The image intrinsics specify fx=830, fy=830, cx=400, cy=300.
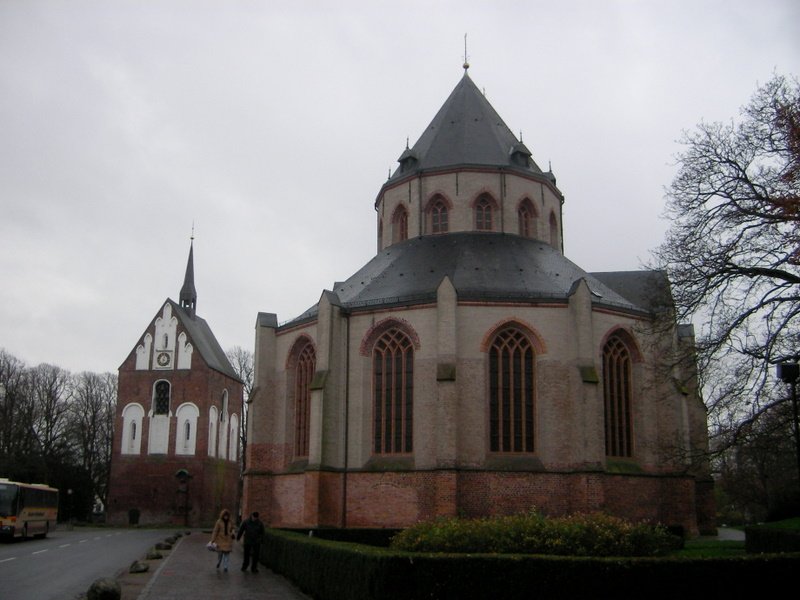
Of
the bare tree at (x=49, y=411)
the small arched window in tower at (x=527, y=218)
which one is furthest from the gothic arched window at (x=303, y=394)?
the bare tree at (x=49, y=411)

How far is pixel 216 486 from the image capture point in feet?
196

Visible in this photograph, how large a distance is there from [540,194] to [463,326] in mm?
10237

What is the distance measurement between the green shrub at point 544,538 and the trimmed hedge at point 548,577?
5.79 feet

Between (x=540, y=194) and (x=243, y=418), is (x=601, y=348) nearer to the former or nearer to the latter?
(x=540, y=194)

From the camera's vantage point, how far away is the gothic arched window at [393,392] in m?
30.8

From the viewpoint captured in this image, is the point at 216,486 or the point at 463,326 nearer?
the point at 463,326

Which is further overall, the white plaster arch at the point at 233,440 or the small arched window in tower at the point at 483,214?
the white plaster arch at the point at 233,440

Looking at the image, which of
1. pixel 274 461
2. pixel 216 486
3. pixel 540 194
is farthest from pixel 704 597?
pixel 216 486

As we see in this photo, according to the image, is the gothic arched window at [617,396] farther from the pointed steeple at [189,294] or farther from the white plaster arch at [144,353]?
the pointed steeple at [189,294]

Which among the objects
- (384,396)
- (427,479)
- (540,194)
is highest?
(540,194)

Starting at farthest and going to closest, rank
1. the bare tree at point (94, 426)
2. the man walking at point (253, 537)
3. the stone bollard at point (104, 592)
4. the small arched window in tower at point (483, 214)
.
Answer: the bare tree at point (94, 426) < the small arched window in tower at point (483, 214) < the man walking at point (253, 537) < the stone bollard at point (104, 592)

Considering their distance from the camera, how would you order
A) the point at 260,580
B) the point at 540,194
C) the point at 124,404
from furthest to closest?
the point at 124,404
the point at 540,194
the point at 260,580

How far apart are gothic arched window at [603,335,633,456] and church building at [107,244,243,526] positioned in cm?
3419

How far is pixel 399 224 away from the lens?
38531mm
